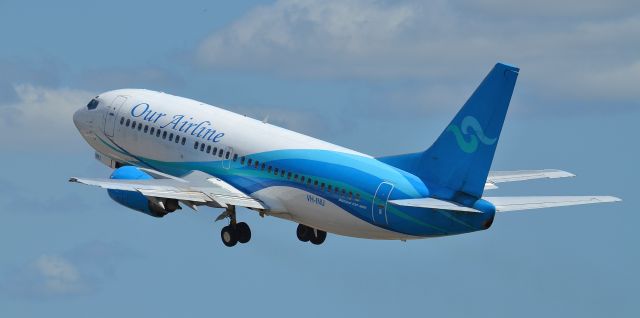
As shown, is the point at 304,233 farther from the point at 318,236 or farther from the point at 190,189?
the point at 190,189

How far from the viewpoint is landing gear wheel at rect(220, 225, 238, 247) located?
264 ft

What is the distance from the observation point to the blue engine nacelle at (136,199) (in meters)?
78.8

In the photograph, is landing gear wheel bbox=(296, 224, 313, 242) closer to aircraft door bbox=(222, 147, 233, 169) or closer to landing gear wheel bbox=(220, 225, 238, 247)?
landing gear wheel bbox=(220, 225, 238, 247)

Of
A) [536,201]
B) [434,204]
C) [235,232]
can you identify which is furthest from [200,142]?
[536,201]

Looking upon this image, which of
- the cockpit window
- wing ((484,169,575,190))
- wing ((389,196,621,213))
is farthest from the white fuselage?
wing ((484,169,575,190))

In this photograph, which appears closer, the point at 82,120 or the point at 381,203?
the point at 381,203

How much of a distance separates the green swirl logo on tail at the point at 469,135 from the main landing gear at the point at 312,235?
1268cm

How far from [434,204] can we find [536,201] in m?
4.10

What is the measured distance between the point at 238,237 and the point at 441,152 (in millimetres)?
11499

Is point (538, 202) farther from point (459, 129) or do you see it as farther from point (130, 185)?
point (130, 185)

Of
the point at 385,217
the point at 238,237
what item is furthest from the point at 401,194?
the point at 238,237

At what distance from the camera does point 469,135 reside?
7206 cm

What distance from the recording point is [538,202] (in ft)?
237

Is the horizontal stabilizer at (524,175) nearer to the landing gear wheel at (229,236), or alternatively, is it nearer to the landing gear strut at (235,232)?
the landing gear strut at (235,232)
